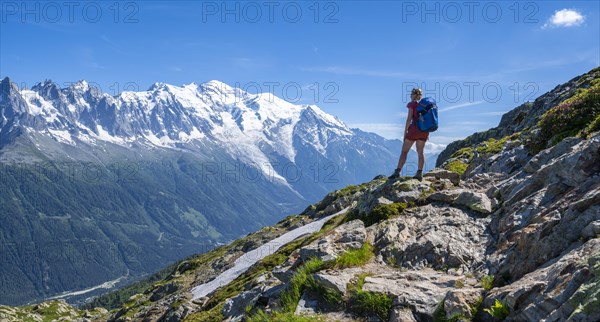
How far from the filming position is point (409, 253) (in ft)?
47.5

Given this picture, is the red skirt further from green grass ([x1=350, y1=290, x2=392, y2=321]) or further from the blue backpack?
green grass ([x1=350, y1=290, x2=392, y2=321])

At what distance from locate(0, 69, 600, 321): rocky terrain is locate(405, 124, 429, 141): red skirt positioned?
2.02m

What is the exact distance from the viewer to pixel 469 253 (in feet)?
45.2

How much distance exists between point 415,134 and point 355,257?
8.66 m

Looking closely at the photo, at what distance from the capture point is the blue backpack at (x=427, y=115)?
66.2 ft

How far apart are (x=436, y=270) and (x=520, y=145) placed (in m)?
13.1

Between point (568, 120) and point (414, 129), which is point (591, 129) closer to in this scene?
point (568, 120)

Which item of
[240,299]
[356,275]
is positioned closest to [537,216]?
[356,275]

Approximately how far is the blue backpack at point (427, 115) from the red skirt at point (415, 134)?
0.68ft

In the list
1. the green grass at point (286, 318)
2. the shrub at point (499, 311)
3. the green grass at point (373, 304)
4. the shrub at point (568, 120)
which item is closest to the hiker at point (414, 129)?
the shrub at point (568, 120)

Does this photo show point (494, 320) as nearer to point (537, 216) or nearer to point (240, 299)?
point (537, 216)

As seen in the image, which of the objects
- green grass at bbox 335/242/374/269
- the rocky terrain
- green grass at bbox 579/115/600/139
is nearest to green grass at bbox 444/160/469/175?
the rocky terrain

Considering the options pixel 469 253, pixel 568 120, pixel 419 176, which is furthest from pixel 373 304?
pixel 568 120

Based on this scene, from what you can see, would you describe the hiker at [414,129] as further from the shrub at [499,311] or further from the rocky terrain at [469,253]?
the shrub at [499,311]
